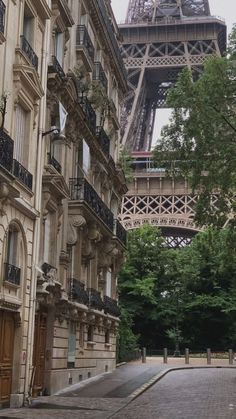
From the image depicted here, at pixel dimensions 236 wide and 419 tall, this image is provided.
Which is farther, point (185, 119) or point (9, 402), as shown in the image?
point (185, 119)

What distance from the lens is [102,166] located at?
29.1 m

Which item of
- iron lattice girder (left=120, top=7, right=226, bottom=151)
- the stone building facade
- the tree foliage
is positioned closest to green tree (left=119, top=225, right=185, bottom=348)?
the tree foliage

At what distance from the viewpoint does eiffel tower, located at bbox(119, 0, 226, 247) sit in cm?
6066

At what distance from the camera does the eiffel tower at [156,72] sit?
2388 inches

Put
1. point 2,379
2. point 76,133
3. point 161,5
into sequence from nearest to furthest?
point 2,379
point 76,133
point 161,5

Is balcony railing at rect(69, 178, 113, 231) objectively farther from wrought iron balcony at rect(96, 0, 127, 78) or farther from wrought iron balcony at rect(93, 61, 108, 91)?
wrought iron balcony at rect(96, 0, 127, 78)

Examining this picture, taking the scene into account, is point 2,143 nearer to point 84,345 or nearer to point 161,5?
point 84,345

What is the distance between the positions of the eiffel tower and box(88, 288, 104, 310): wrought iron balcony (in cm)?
3127

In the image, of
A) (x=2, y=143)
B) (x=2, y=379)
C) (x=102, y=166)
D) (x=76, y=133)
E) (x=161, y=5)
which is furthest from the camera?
(x=161, y=5)

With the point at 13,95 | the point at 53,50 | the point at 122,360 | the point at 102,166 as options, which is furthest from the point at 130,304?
the point at 13,95

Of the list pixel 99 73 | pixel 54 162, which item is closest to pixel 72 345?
pixel 54 162

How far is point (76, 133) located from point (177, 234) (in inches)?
1736

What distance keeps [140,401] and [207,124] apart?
866 centimetres

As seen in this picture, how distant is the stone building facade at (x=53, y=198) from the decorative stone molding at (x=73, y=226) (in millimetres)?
38
